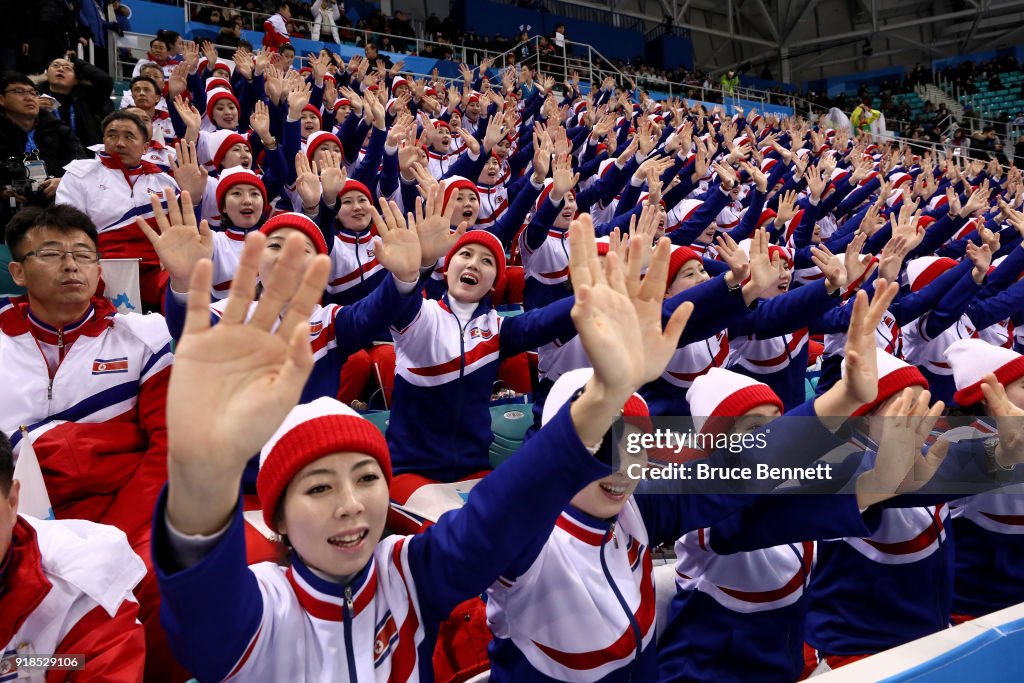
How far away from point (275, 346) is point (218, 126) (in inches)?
276

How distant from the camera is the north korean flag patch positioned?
2.35 meters

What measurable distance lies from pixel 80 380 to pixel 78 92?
4680 mm

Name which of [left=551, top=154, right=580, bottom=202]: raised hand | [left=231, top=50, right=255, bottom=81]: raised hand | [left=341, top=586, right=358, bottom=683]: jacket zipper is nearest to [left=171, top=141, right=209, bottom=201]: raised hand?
[left=551, top=154, right=580, bottom=202]: raised hand

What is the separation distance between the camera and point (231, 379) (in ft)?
3.52

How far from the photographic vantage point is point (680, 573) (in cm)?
215

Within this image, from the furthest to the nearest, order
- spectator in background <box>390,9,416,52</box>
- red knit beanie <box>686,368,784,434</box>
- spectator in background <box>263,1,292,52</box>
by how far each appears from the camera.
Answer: spectator in background <box>390,9,416,52</box>
spectator in background <box>263,1,292,52</box>
red knit beanie <box>686,368,784,434</box>

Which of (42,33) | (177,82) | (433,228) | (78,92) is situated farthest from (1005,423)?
(177,82)

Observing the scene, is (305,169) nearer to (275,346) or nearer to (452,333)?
(452,333)

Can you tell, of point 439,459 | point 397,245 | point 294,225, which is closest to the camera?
point 397,245

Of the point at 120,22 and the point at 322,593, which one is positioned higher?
the point at 120,22

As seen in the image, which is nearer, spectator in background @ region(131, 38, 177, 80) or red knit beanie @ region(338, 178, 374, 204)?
red knit beanie @ region(338, 178, 374, 204)

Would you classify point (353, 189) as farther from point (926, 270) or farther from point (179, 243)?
point (926, 270)

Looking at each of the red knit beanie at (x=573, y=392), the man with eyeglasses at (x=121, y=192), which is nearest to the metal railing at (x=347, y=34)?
the man with eyeglasses at (x=121, y=192)

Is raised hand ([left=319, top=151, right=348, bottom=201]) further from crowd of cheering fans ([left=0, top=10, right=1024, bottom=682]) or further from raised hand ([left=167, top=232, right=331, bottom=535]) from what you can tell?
raised hand ([left=167, top=232, right=331, bottom=535])
